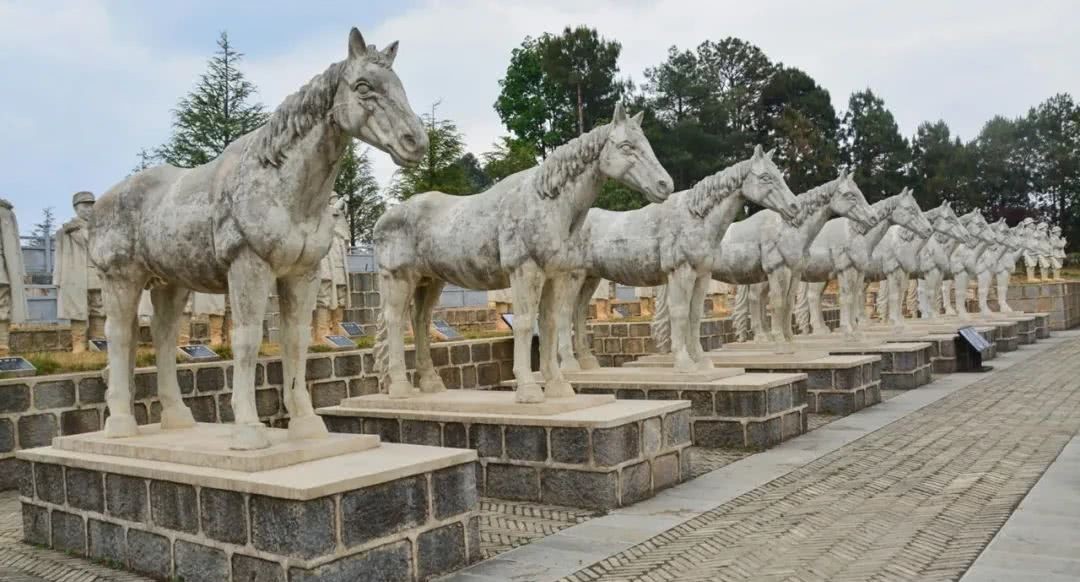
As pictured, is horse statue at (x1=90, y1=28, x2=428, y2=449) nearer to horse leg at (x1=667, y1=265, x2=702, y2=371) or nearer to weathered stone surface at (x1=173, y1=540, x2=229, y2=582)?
weathered stone surface at (x1=173, y1=540, x2=229, y2=582)

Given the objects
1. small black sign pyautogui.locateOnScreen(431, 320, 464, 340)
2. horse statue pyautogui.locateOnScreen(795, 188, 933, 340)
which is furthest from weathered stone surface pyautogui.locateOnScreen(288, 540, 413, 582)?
horse statue pyautogui.locateOnScreen(795, 188, 933, 340)

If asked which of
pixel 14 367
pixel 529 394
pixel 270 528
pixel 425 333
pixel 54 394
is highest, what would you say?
pixel 425 333

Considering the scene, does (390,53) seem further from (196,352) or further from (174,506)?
(196,352)

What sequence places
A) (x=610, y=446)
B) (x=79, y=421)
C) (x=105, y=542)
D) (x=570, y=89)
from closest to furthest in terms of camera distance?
(x=105, y=542) < (x=610, y=446) < (x=79, y=421) < (x=570, y=89)

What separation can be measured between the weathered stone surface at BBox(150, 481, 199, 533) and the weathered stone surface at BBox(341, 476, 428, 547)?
37.5 inches

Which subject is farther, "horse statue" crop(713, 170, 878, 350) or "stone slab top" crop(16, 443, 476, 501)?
"horse statue" crop(713, 170, 878, 350)

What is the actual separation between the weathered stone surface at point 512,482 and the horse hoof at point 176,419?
2.24 meters

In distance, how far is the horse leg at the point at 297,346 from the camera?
518 centimetres

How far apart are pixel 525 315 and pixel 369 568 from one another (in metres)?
2.92

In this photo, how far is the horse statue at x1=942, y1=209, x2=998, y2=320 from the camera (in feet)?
68.9

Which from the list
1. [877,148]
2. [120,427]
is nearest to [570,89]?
[877,148]

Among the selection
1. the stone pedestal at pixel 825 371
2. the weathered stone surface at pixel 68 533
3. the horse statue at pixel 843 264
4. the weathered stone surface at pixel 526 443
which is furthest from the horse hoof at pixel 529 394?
the horse statue at pixel 843 264

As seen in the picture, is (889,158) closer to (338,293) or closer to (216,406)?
(338,293)

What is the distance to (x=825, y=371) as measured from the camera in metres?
10.9
